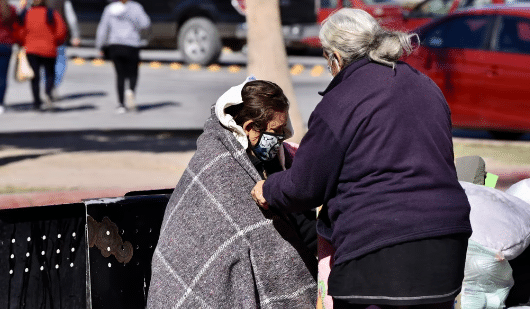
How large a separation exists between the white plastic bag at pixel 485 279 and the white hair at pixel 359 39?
133cm

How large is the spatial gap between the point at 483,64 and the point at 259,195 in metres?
6.91

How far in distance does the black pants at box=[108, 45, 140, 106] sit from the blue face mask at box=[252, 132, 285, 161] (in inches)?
316

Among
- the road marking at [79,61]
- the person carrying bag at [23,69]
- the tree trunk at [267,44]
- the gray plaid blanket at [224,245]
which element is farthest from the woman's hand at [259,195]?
the road marking at [79,61]

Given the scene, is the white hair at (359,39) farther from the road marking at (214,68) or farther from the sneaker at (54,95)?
the road marking at (214,68)

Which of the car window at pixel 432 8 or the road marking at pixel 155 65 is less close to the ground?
the car window at pixel 432 8

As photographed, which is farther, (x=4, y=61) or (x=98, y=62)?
(x=98, y=62)

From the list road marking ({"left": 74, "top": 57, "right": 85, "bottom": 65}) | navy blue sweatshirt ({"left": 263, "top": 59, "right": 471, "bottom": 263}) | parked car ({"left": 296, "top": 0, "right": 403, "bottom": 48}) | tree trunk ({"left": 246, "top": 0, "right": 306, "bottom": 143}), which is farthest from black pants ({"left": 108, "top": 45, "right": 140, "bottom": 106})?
navy blue sweatshirt ({"left": 263, "top": 59, "right": 471, "bottom": 263})

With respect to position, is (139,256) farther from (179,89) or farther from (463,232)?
(179,89)

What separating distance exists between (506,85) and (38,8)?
240 inches

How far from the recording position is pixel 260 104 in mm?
3150

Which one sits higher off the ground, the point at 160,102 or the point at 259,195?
the point at 259,195

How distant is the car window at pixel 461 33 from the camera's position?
966 cm

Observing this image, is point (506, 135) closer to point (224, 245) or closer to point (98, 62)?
point (224, 245)

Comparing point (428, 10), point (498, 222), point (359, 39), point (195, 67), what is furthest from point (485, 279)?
point (195, 67)
